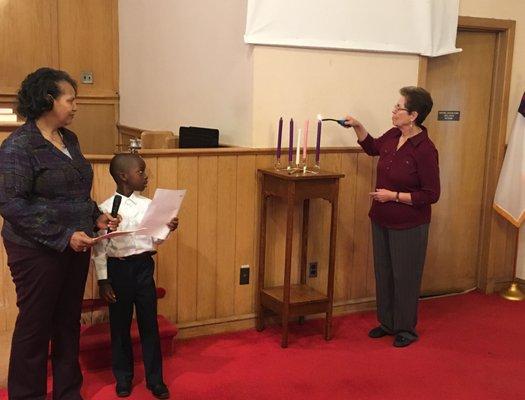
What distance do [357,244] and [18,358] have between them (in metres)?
2.33

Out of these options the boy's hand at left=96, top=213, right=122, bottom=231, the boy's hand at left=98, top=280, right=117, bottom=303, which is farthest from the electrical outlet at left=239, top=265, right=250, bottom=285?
the boy's hand at left=96, top=213, right=122, bottom=231

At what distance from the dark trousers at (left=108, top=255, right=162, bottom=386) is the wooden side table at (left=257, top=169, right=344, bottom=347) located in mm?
918

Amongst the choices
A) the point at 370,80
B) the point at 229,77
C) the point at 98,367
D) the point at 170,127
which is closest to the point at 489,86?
the point at 370,80

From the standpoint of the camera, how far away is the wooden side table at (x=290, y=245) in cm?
358

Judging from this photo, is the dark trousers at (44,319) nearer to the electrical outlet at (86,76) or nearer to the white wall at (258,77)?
the white wall at (258,77)

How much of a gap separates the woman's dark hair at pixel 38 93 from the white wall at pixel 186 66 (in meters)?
1.53

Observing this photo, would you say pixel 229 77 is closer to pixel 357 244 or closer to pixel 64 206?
pixel 357 244

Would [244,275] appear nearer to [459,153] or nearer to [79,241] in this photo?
[79,241]

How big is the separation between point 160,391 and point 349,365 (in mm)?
1048

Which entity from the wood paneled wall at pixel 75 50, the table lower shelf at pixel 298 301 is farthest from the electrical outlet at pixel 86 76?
the table lower shelf at pixel 298 301

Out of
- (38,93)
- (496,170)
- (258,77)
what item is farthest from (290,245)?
(496,170)

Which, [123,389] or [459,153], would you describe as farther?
[459,153]

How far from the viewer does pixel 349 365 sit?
11.3ft

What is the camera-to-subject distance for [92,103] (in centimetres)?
598
